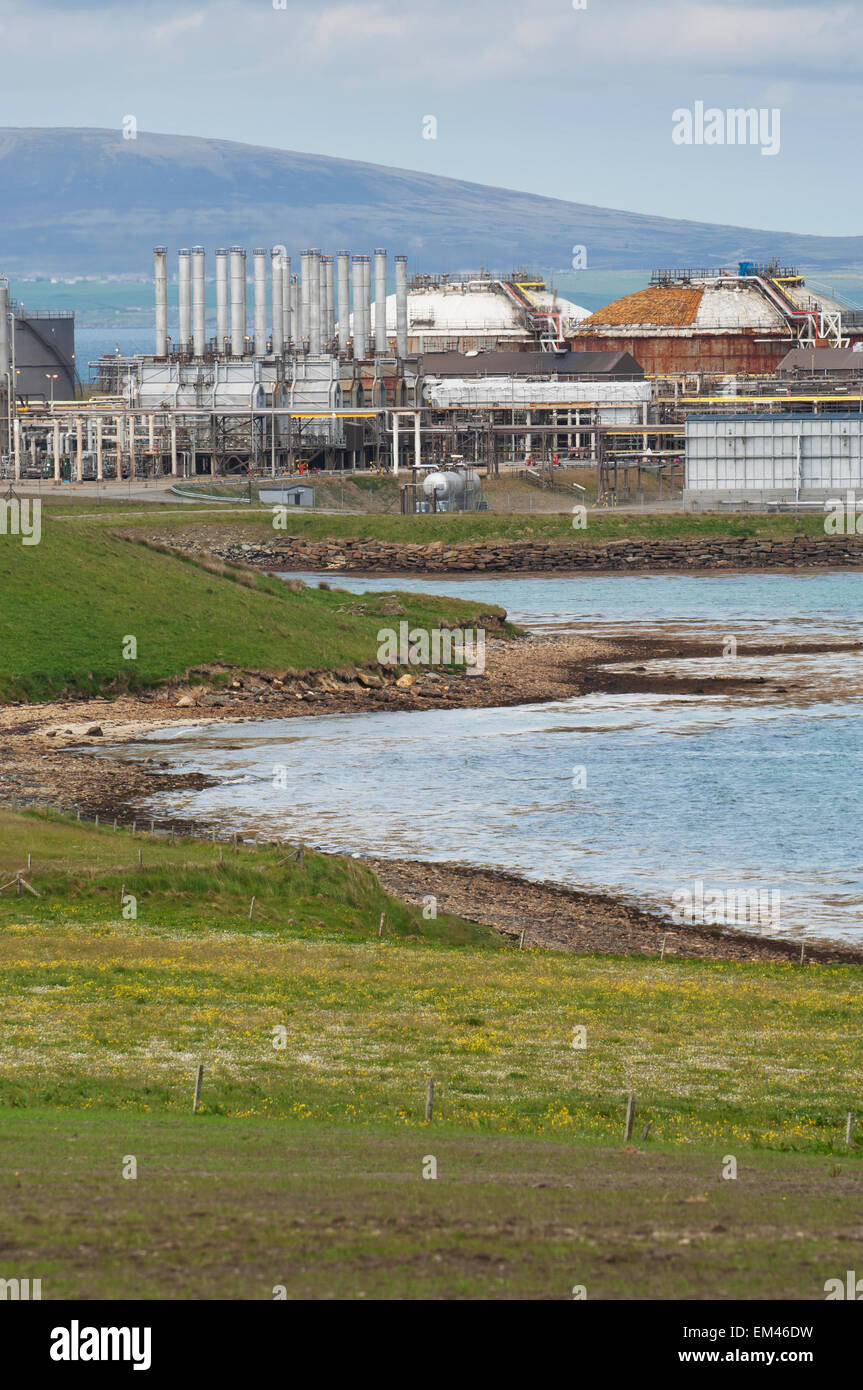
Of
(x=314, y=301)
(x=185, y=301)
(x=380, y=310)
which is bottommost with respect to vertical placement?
(x=380, y=310)

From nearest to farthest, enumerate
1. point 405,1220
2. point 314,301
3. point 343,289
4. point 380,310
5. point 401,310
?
point 405,1220
point 314,301
point 380,310
point 401,310
point 343,289

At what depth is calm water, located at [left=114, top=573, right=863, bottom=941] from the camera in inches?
1657

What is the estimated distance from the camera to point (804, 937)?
118 ft

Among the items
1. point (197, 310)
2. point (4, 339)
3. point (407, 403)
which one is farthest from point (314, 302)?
point (4, 339)

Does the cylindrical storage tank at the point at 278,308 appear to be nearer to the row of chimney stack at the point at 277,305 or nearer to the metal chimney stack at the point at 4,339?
the row of chimney stack at the point at 277,305

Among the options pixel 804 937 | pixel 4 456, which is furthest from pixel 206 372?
pixel 804 937

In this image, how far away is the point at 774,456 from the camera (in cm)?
12656

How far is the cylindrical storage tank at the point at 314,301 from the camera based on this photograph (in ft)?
509

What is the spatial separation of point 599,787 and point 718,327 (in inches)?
5341

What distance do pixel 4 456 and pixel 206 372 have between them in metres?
18.8

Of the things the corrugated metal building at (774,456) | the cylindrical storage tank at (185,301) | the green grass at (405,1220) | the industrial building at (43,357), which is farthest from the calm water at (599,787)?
the industrial building at (43,357)

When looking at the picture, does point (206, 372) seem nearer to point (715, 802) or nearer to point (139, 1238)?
point (715, 802)

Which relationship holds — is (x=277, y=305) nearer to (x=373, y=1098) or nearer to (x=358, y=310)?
(x=358, y=310)
